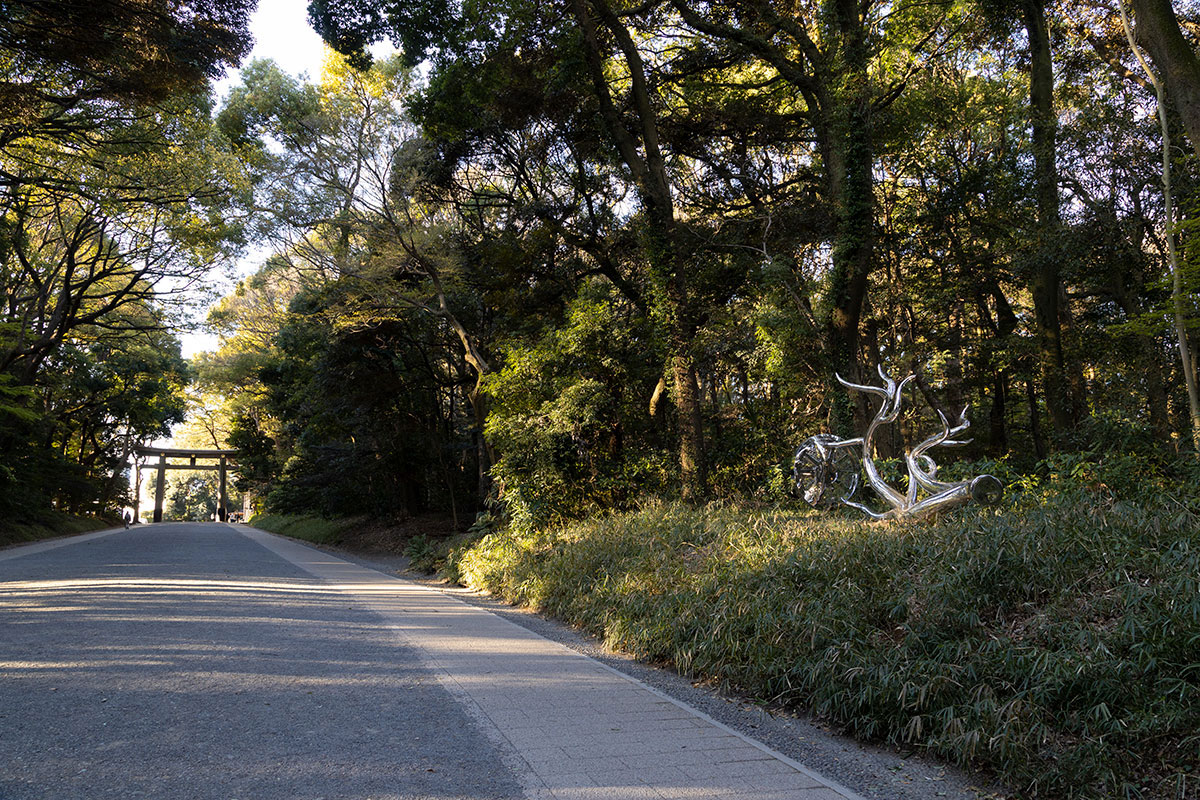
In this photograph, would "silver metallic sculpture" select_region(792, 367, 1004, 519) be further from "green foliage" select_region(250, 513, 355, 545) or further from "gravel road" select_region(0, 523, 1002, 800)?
"green foliage" select_region(250, 513, 355, 545)

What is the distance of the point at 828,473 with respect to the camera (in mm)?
9570

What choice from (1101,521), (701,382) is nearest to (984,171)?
(701,382)

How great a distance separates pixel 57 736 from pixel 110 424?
119ft

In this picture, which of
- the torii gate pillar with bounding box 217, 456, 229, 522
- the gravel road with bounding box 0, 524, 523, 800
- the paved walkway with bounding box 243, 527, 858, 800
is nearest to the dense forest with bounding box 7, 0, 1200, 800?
the paved walkway with bounding box 243, 527, 858, 800

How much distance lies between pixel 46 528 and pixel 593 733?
2658 cm

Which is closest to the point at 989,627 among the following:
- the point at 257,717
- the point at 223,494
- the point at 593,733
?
the point at 593,733

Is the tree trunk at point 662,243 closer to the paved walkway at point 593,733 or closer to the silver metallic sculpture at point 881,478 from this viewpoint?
the silver metallic sculpture at point 881,478

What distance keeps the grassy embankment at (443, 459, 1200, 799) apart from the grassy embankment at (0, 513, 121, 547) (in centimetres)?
2044

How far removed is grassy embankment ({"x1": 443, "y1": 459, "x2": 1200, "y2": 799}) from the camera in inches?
147

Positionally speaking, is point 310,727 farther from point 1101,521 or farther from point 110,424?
point 110,424

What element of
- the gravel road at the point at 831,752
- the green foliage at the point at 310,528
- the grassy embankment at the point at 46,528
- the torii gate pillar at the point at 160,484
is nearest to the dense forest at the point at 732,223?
the gravel road at the point at 831,752

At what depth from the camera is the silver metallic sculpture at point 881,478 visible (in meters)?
7.12

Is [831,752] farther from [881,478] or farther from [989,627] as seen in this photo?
[881,478]

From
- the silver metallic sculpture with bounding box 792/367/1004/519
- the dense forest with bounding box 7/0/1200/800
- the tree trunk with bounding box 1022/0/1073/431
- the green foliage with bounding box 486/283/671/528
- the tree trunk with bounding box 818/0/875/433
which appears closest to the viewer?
the dense forest with bounding box 7/0/1200/800
